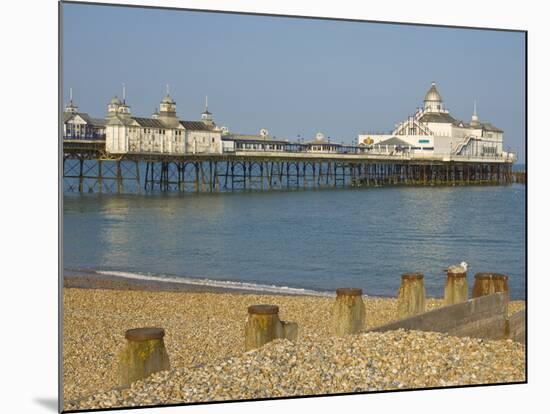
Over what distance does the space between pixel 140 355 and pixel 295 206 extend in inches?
123

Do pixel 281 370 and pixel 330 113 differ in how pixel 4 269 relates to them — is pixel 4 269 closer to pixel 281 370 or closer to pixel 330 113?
pixel 281 370

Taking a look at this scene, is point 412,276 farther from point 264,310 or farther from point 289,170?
point 289,170

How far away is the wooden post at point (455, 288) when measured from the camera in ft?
24.1

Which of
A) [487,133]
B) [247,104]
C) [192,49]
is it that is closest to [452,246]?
[487,133]

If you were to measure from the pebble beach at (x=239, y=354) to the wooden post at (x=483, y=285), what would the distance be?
208 millimetres

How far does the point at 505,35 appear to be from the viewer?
23.3 feet

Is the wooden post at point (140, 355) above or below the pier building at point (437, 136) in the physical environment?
below

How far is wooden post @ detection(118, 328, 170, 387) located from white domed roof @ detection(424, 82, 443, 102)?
2.98 meters

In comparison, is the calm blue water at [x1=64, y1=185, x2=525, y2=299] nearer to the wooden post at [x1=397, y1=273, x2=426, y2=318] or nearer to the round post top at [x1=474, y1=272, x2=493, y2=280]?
the round post top at [x1=474, y1=272, x2=493, y2=280]

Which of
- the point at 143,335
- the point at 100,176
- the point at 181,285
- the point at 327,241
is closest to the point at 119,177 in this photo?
the point at 100,176

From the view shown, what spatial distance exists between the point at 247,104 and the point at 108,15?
4.23 feet

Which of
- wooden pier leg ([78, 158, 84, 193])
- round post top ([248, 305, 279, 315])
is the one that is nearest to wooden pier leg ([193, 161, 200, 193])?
wooden pier leg ([78, 158, 84, 193])

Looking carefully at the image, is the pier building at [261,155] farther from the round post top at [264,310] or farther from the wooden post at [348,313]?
the round post top at [264,310]

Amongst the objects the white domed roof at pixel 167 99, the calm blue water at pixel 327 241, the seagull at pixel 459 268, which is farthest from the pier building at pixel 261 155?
the seagull at pixel 459 268
